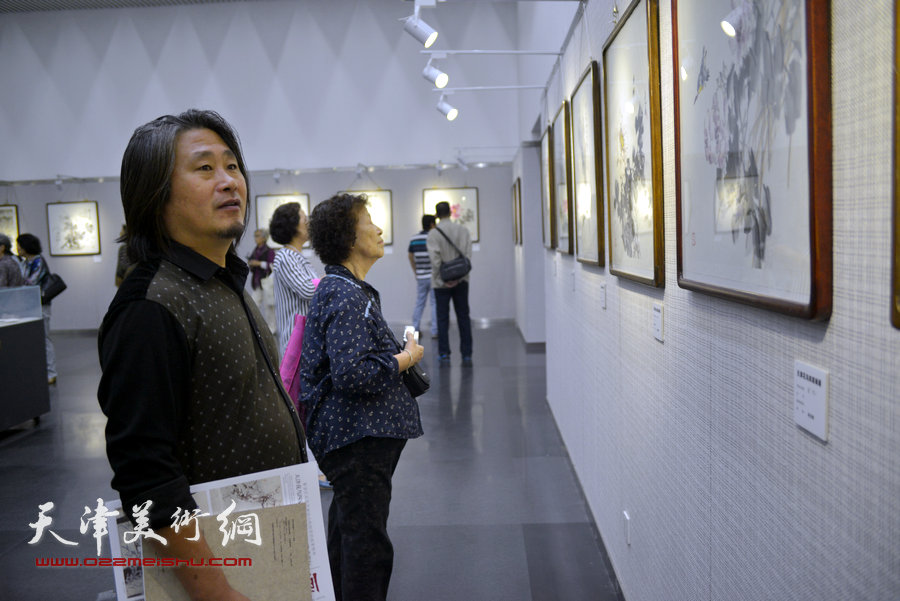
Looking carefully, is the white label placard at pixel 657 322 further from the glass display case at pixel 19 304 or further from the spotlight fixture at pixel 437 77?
the glass display case at pixel 19 304

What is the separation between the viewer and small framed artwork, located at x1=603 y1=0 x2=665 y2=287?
7.67 feet

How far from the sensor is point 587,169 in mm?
3965

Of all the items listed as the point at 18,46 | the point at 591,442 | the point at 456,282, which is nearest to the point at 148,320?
the point at 591,442

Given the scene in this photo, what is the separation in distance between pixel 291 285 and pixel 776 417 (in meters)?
3.13

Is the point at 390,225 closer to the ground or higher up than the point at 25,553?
higher up

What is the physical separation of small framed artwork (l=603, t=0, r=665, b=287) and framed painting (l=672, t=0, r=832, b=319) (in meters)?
0.30

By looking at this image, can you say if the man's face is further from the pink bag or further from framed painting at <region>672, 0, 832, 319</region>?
the pink bag

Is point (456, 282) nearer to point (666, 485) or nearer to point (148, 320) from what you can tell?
point (666, 485)

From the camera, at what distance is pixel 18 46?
1448cm

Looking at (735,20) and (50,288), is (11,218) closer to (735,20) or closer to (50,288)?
(50,288)

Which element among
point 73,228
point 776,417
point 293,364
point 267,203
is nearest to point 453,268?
point 293,364

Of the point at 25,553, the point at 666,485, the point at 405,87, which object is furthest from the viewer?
the point at 405,87

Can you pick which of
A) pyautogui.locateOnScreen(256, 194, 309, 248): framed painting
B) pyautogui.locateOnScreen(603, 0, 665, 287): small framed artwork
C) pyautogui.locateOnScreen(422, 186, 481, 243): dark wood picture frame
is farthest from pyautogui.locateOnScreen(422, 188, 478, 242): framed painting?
pyautogui.locateOnScreen(603, 0, 665, 287): small framed artwork

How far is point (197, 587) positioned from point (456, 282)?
850cm
